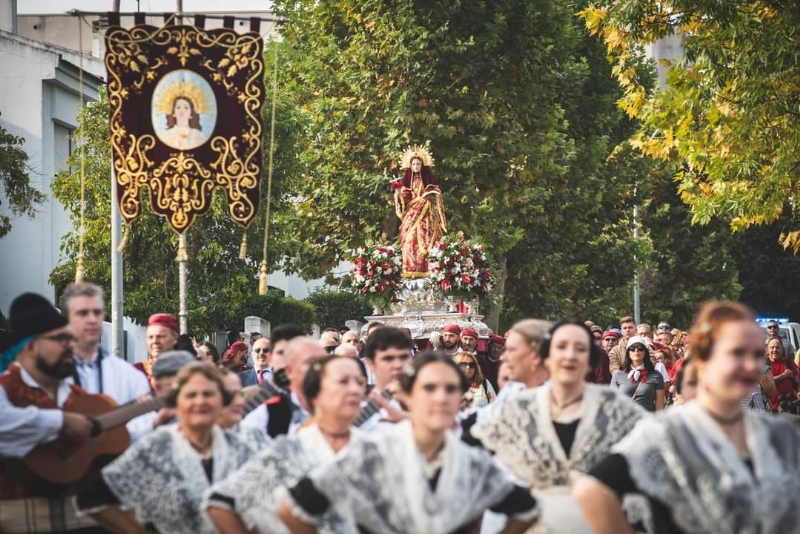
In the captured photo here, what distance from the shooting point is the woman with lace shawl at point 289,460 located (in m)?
6.01

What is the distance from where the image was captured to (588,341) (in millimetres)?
6934

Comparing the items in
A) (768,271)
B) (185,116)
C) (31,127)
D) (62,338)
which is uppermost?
(31,127)

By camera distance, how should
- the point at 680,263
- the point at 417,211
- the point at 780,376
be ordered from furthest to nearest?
the point at 680,263
the point at 417,211
the point at 780,376

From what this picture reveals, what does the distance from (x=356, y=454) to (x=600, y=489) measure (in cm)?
97

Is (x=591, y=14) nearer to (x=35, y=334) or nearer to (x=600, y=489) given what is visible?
(x=35, y=334)

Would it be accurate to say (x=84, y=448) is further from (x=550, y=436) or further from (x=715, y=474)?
(x=715, y=474)

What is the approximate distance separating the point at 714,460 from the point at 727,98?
51.2 feet

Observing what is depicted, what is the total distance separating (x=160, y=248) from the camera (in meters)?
30.7

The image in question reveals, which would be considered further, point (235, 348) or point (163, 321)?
point (235, 348)

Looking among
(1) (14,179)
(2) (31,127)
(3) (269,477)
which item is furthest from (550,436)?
(2) (31,127)

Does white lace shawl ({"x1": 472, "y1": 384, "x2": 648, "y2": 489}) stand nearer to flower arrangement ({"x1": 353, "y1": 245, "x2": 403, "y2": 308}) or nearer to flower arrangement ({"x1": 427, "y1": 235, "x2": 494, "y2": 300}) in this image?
flower arrangement ({"x1": 427, "y1": 235, "x2": 494, "y2": 300})

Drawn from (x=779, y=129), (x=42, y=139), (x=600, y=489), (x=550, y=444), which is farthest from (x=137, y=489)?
(x=42, y=139)

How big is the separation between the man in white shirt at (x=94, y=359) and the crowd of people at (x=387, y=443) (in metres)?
0.01

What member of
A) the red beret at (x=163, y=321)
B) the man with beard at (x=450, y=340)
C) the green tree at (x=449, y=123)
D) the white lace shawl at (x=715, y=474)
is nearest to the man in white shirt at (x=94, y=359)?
the red beret at (x=163, y=321)
